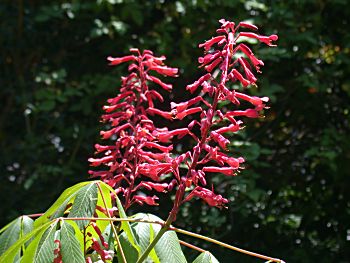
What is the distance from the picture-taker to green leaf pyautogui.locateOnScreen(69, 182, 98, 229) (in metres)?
1.70

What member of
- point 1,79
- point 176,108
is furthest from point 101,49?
point 176,108

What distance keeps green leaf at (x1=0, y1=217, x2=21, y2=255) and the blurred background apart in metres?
2.62

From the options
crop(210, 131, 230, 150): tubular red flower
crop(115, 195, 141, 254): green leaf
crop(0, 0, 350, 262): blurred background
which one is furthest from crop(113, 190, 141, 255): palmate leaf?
crop(0, 0, 350, 262): blurred background

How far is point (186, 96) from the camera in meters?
4.97

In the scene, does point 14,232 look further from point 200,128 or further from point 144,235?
point 200,128

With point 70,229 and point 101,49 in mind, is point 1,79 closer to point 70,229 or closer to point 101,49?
point 101,49

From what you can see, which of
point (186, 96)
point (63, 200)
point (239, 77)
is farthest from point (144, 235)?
point (186, 96)

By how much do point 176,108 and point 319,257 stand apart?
3.05 meters

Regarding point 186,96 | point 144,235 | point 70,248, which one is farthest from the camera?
point 186,96

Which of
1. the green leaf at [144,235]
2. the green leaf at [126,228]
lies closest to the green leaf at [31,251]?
the green leaf at [126,228]

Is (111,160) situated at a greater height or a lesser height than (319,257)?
greater

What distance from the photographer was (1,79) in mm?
5285

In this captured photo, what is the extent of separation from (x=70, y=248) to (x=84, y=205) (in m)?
0.13

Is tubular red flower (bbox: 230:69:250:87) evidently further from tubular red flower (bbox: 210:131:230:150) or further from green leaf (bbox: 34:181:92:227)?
green leaf (bbox: 34:181:92:227)
